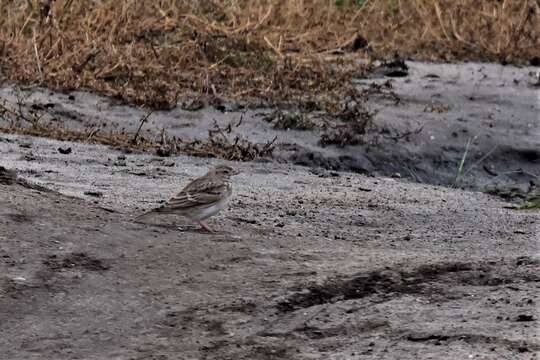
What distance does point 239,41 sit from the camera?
38.7ft

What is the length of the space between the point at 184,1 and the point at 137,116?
2.47 metres

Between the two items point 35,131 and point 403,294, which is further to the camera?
point 35,131

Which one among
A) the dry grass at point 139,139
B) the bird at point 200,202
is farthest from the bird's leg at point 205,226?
the dry grass at point 139,139

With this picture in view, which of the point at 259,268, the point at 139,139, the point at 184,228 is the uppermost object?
the point at 259,268

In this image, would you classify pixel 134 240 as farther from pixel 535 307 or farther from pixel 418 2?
pixel 418 2

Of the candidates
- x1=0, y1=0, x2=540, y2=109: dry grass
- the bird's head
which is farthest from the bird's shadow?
x1=0, y1=0, x2=540, y2=109: dry grass

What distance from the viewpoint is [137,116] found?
32.3 ft

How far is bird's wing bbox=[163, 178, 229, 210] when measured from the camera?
20.5ft

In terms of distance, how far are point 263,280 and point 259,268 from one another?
19 cm

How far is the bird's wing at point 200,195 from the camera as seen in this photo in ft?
20.5

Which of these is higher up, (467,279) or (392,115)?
(467,279)

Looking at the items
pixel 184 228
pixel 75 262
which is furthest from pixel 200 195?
pixel 75 262

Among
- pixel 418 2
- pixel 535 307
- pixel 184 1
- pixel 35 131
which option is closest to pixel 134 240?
pixel 535 307

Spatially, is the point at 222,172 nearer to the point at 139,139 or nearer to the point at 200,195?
the point at 200,195
